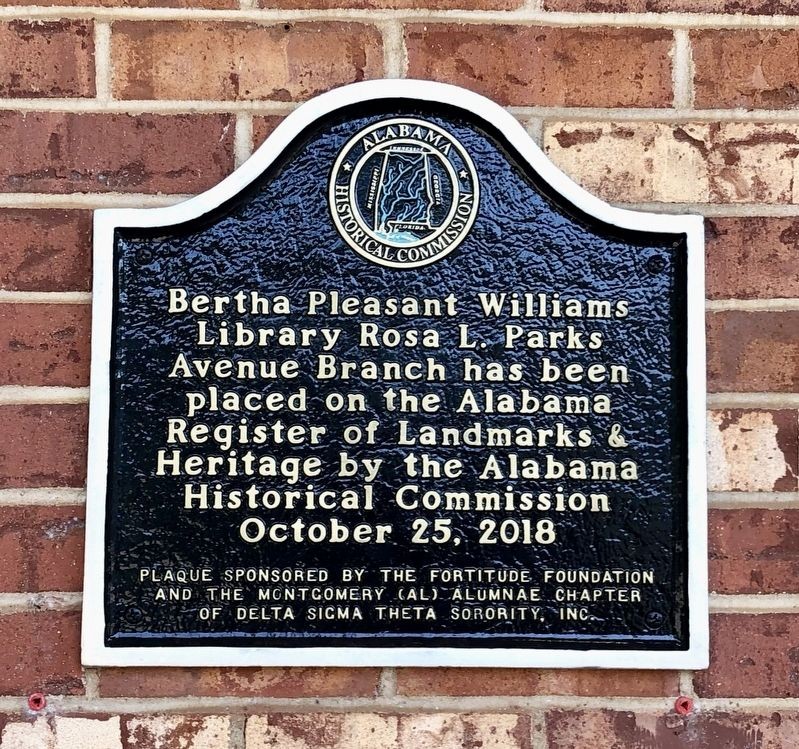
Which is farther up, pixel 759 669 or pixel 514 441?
pixel 514 441

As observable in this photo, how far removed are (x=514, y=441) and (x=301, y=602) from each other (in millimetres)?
468

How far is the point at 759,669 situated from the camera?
1.49 m

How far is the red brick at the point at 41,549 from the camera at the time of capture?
4.84ft

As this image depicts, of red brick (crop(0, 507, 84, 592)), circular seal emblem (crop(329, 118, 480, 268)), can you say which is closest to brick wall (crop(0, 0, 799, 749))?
red brick (crop(0, 507, 84, 592))

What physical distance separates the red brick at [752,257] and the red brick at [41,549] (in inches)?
49.0

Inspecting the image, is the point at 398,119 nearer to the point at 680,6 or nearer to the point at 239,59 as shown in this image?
the point at 239,59

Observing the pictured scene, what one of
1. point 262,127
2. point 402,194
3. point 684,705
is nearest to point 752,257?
point 402,194

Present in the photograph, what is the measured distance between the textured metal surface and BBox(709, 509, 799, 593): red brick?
0.08 meters

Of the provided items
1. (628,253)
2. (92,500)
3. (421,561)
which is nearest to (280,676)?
(421,561)

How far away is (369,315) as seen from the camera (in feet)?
4.82

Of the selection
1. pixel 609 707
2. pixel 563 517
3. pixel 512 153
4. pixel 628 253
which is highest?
pixel 512 153

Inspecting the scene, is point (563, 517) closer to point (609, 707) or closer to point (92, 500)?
point (609, 707)

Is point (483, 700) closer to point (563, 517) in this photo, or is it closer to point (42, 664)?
point (563, 517)

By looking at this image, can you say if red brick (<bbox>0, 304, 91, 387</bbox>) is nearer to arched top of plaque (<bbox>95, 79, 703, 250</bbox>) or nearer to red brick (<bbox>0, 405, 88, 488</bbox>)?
red brick (<bbox>0, 405, 88, 488</bbox>)
